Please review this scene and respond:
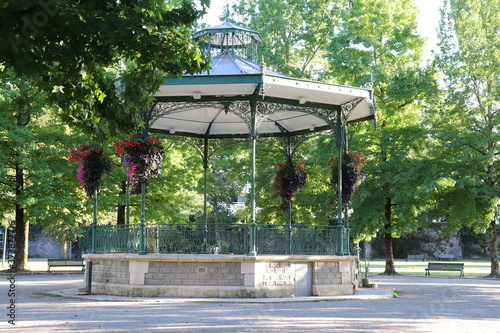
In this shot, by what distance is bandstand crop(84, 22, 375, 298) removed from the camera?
13.6 meters

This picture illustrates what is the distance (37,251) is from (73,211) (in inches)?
1338

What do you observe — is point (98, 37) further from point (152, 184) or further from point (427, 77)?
point (427, 77)

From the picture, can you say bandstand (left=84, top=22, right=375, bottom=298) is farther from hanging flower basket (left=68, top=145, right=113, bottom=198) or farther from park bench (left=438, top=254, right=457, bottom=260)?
park bench (left=438, top=254, right=457, bottom=260)

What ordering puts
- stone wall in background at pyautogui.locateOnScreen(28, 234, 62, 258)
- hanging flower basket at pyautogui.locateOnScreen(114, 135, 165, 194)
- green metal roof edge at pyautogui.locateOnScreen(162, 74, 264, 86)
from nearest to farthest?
green metal roof edge at pyautogui.locateOnScreen(162, 74, 264, 86)
hanging flower basket at pyautogui.locateOnScreen(114, 135, 165, 194)
stone wall in background at pyautogui.locateOnScreen(28, 234, 62, 258)

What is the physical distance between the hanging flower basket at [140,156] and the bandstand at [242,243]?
3.36 ft

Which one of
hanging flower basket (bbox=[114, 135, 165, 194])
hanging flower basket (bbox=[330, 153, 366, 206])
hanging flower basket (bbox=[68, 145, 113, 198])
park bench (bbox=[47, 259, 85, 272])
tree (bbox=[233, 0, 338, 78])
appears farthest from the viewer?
tree (bbox=[233, 0, 338, 78])

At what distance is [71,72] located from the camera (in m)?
7.06

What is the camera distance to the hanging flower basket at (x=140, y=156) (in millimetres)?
13953

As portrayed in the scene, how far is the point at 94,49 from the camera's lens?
22.6 ft

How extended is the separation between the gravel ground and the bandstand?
2.34ft

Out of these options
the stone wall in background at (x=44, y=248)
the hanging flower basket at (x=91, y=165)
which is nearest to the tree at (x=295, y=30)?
the hanging flower basket at (x=91, y=165)

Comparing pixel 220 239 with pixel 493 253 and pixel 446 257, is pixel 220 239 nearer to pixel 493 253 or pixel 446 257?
pixel 493 253

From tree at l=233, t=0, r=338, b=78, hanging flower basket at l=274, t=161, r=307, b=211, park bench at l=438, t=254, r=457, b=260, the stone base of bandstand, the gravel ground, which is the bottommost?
park bench at l=438, t=254, r=457, b=260

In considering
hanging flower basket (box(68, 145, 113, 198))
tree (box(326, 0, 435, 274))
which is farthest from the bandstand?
tree (box(326, 0, 435, 274))
